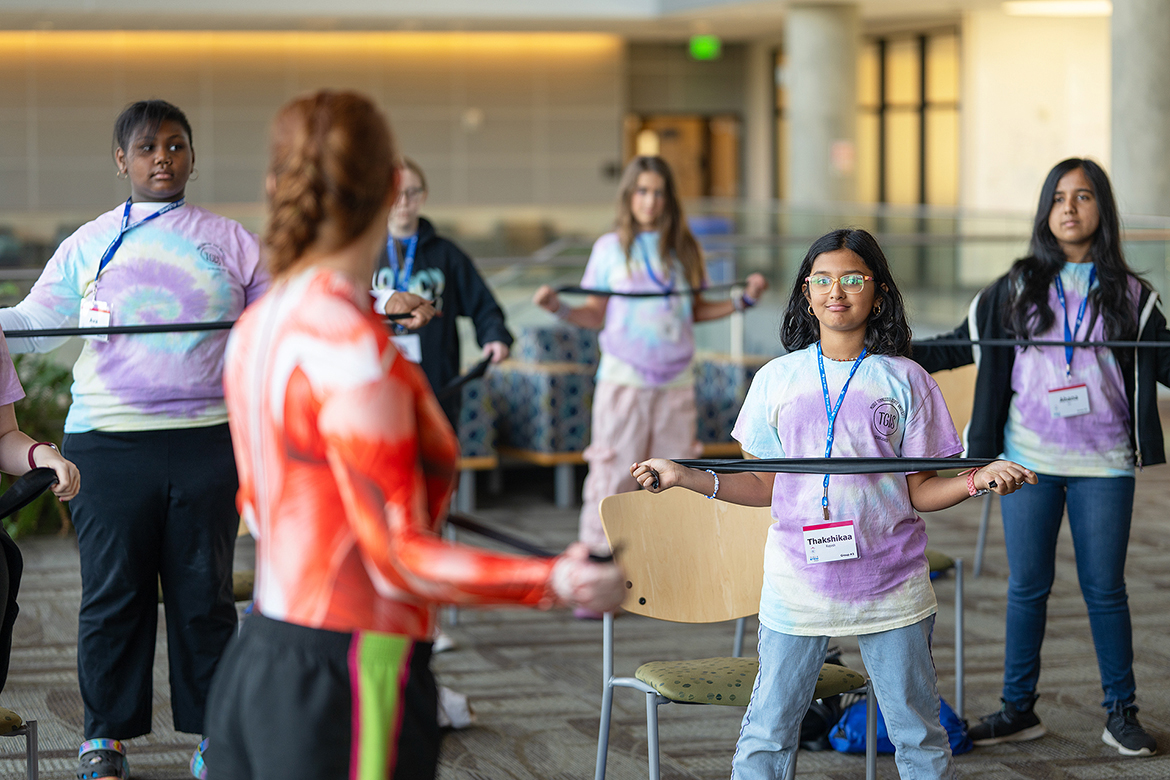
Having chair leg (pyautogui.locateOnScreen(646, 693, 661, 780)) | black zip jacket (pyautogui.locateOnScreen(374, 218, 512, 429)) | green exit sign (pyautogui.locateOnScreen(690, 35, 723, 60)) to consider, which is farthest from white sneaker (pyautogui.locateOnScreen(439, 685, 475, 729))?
green exit sign (pyautogui.locateOnScreen(690, 35, 723, 60))

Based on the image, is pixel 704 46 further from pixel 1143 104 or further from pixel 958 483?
pixel 958 483

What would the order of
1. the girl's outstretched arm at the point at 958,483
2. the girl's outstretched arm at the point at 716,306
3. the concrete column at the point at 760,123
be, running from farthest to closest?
1. the concrete column at the point at 760,123
2. the girl's outstretched arm at the point at 716,306
3. the girl's outstretched arm at the point at 958,483

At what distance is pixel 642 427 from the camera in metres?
4.68

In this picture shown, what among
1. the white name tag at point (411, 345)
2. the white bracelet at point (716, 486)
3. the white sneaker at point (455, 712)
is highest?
the white name tag at point (411, 345)

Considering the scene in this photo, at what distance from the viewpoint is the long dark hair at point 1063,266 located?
10.5ft

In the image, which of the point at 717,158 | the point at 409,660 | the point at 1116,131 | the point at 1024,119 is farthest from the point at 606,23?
the point at 409,660

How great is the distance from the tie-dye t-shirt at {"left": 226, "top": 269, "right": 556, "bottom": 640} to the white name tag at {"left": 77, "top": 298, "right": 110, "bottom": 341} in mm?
1434

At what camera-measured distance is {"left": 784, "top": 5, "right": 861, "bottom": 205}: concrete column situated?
1433cm

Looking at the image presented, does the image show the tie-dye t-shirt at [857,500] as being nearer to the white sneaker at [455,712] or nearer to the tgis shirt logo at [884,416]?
the tgis shirt logo at [884,416]

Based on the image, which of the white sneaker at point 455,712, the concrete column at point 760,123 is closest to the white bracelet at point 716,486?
the white sneaker at point 455,712

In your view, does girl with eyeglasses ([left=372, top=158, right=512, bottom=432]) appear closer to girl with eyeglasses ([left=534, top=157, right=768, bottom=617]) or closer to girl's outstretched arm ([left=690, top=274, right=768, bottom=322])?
girl with eyeglasses ([left=534, top=157, right=768, bottom=617])

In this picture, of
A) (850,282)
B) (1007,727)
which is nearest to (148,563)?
(850,282)

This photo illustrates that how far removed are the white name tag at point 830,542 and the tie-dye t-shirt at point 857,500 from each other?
0.02 m

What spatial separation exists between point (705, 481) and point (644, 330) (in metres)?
2.35
